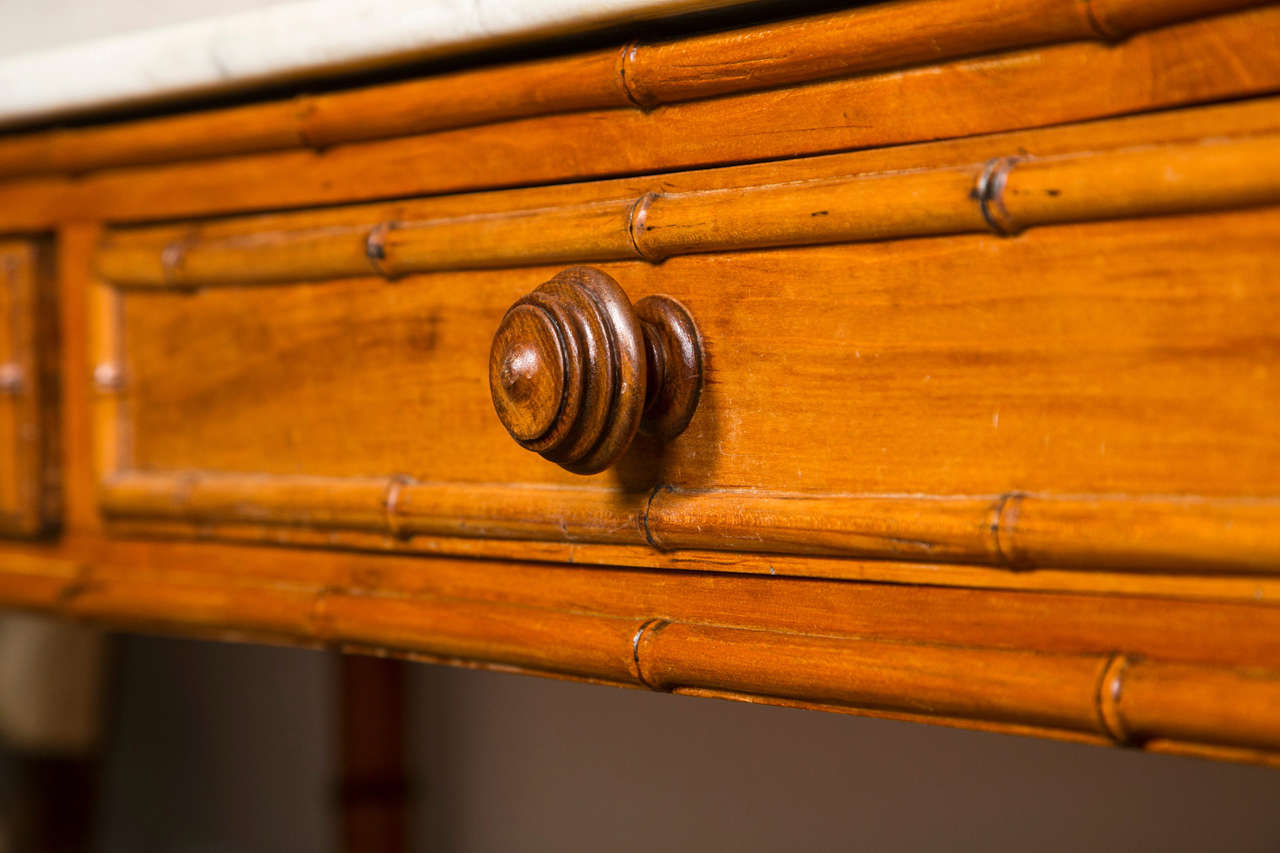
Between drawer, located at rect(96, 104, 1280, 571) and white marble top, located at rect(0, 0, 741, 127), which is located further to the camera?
white marble top, located at rect(0, 0, 741, 127)

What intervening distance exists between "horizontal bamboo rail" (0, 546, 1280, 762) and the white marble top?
0.57ft

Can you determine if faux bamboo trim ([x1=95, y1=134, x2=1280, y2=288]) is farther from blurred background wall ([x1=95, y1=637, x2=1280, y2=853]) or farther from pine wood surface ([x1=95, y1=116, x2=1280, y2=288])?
blurred background wall ([x1=95, y1=637, x2=1280, y2=853])

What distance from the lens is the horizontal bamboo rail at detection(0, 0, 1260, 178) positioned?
33 cm

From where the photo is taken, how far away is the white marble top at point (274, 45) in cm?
42

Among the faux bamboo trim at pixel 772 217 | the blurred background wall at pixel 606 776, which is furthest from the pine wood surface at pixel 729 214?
the blurred background wall at pixel 606 776

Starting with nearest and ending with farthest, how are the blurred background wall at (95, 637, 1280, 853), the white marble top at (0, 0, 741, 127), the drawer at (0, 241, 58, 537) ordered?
the white marble top at (0, 0, 741, 127) → the drawer at (0, 241, 58, 537) → the blurred background wall at (95, 637, 1280, 853)

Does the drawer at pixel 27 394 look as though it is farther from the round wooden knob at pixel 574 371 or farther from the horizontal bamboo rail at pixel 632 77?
the round wooden knob at pixel 574 371

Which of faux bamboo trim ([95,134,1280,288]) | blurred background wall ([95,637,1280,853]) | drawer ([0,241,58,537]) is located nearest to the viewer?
faux bamboo trim ([95,134,1280,288])

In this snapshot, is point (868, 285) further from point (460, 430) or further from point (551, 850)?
point (551, 850)

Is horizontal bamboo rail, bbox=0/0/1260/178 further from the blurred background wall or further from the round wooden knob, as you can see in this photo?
the blurred background wall

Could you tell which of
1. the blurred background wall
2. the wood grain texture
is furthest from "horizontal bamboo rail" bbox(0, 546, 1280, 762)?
the blurred background wall

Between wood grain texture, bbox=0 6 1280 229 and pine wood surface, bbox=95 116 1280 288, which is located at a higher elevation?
wood grain texture, bbox=0 6 1280 229

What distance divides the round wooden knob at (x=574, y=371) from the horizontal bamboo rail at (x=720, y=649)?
2.4 inches

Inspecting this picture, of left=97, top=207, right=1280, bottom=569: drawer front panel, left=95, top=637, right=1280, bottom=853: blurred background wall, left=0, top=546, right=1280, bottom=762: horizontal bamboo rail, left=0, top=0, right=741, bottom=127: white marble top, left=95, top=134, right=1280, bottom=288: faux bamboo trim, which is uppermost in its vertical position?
left=0, top=0, right=741, bottom=127: white marble top
